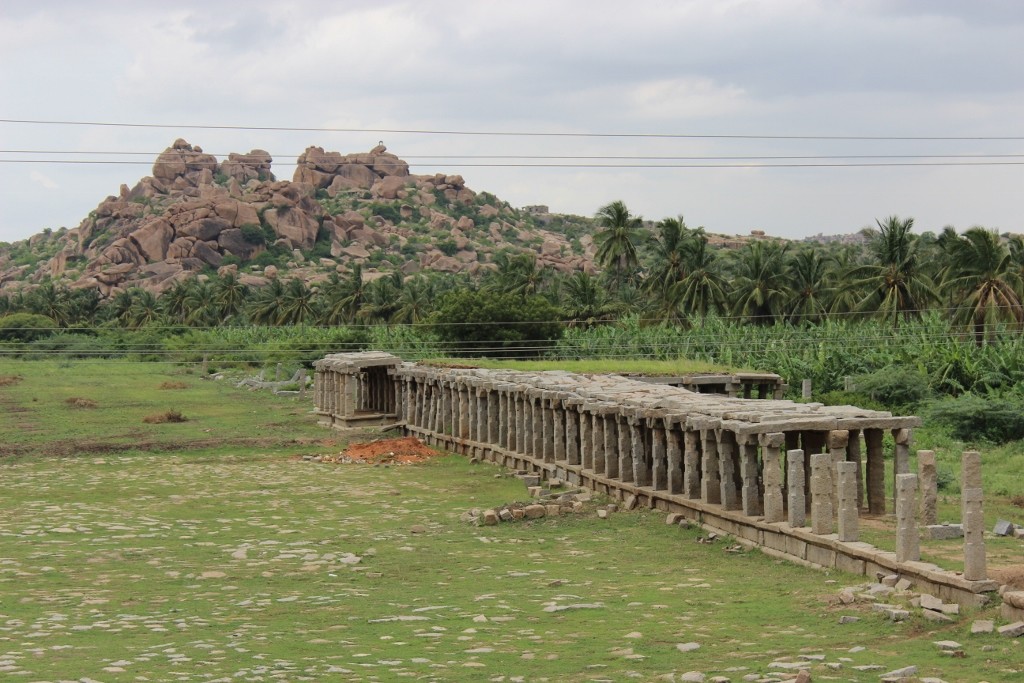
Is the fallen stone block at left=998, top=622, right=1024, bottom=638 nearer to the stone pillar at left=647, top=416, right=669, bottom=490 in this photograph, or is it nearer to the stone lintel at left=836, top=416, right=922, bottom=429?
the stone lintel at left=836, top=416, right=922, bottom=429

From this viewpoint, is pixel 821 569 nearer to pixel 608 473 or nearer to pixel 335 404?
pixel 608 473

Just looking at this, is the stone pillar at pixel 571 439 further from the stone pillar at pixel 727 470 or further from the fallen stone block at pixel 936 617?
the fallen stone block at pixel 936 617

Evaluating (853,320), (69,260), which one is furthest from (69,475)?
(69,260)

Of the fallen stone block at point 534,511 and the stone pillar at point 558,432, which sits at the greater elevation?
the stone pillar at point 558,432

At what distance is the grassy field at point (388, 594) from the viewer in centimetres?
1289

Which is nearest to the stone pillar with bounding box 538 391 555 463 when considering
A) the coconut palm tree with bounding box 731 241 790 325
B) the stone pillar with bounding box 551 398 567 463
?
the stone pillar with bounding box 551 398 567 463

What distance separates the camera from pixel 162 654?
1370 centimetres

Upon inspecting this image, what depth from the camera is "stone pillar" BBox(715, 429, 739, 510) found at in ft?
72.9

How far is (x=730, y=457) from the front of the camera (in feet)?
73.7

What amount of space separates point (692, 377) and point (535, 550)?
23606 millimetres

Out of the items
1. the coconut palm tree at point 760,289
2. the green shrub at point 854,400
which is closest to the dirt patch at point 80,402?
the green shrub at point 854,400

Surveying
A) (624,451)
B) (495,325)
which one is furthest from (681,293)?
(624,451)

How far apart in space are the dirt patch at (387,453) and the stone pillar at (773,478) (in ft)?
60.4

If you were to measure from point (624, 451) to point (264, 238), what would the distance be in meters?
136
